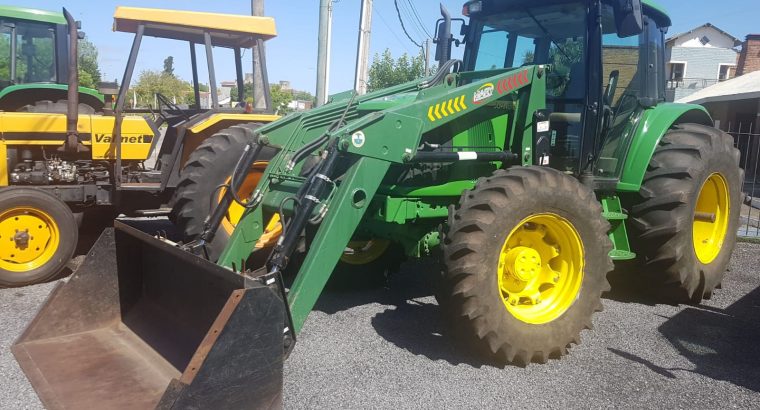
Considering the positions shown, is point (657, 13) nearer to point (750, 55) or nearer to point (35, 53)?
point (35, 53)

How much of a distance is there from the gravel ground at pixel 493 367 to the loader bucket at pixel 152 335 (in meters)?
0.29

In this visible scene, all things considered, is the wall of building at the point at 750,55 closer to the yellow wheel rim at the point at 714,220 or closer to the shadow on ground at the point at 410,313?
the yellow wheel rim at the point at 714,220

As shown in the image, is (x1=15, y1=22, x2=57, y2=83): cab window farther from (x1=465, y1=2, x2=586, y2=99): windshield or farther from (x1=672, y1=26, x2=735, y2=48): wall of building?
(x1=672, y1=26, x2=735, y2=48): wall of building

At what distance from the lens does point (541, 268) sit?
4.24 m

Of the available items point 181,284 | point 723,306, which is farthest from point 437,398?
point 723,306

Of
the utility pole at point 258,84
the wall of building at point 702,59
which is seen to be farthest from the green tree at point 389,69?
the utility pole at point 258,84

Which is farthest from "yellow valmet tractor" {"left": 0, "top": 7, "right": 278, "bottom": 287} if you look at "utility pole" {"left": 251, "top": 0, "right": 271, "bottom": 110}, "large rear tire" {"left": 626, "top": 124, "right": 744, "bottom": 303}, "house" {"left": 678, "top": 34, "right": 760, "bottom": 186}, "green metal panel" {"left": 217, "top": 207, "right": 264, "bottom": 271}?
"house" {"left": 678, "top": 34, "right": 760, "bottom": 186}

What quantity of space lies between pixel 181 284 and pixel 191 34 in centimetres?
416

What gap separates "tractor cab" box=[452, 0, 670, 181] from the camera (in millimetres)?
4902

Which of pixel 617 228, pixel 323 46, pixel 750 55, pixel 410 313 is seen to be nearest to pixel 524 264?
pixel 410 313

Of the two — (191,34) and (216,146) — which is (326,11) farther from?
(216,146)

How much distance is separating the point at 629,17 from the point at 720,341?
96.5 inches

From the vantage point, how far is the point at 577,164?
5.03 m

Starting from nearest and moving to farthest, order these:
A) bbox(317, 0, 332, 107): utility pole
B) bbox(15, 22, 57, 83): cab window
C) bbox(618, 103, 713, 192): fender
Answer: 1. bbox(618, 103, 713, 192): fender
2. bbox(15, 22, 57, 83): cab window
3. bbox(317, 0, 332, 107): utility pole
